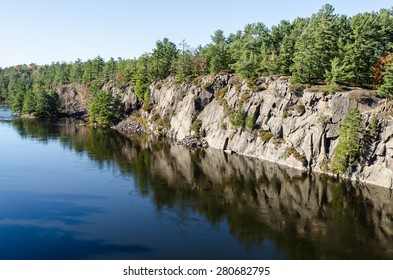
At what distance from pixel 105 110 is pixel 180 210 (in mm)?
101441

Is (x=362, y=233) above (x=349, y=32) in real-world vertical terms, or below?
below

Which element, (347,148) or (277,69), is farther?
(277,69)

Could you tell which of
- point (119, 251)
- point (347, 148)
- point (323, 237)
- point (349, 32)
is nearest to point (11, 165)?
point (119, 251)

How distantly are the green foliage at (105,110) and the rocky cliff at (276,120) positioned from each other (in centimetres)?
1993

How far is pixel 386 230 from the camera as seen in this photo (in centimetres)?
4812

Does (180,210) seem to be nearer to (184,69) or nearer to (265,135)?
(265,135)

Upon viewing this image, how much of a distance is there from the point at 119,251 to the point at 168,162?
4698 cm

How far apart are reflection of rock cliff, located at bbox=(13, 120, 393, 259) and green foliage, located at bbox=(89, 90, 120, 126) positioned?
158 ft

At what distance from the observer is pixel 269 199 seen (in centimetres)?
6106

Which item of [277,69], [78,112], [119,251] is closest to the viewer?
[119,251]

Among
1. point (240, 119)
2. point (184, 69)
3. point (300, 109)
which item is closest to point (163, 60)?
point (184, 69)

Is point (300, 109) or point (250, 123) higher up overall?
point (300, 109)

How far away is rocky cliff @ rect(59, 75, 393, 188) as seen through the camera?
69188 mm

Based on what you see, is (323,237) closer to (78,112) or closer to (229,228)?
(229,228)
